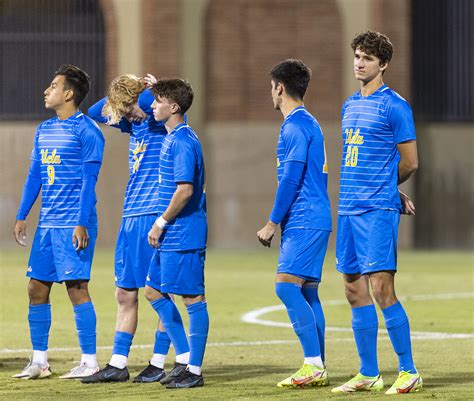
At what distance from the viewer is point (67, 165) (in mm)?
9672

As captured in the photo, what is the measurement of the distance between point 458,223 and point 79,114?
2002 centimetres

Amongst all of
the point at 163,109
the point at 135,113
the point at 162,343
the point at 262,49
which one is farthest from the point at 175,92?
the point at 262,49

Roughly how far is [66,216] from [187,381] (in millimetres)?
1497

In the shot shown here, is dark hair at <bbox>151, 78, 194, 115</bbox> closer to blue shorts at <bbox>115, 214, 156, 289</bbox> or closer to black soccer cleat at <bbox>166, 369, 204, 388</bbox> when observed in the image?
blue shorts at <bbox>115, 214, 156, 289</bbox>

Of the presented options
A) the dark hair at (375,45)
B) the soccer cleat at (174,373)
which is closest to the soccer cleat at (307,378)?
the soccer cleat at (174,373)

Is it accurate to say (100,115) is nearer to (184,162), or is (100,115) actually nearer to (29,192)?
(29,192)

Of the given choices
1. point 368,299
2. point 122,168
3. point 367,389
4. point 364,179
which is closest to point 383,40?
point 364,179

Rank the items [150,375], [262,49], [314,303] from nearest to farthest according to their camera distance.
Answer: [314,303] → [150,375] → [262,49]

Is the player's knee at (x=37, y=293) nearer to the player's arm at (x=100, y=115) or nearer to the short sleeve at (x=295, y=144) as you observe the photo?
the player's arm at (x=100, y=115)

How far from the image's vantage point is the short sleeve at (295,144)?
8.86m

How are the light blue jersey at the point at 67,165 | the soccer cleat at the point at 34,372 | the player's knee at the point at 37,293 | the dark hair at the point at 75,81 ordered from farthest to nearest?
1. the dark hair at the point at 75,81
2. the player's knee at the point at 37,293
3. the light blue jersey at the point at 67,165
4. the soccer cleat at the point at 34,372

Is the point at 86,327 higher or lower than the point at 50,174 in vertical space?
lower

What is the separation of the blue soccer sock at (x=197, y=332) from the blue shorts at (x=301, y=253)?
0.62 metres

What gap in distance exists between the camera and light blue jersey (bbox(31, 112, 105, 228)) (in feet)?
31.6
